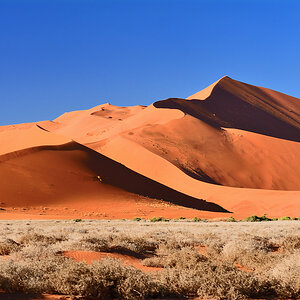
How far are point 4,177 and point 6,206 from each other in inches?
181

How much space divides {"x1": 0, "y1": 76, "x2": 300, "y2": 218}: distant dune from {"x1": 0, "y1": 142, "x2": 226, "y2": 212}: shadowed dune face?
0.08 m

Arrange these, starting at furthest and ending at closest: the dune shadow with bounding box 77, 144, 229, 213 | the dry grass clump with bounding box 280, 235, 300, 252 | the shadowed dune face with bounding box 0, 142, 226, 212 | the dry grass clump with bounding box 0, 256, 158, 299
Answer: the dune shadow with bounding box 77, 144, 229, 213
the shadowed dune face with bounding box 0, 142, 226, 212
the dry grass clump with bounding box 280, 235, 300, 252
the dry grass clump with bounding box 0, 256, 158, 299

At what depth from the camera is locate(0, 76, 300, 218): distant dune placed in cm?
3612

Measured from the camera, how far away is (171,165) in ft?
172

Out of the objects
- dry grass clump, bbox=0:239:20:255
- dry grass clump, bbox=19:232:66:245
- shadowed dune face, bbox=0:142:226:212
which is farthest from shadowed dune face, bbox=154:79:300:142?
dry grass clump, bbox=0:239:20:255

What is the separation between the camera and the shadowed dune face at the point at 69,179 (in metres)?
35.9

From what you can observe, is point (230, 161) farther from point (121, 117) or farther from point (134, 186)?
point (121, 117)

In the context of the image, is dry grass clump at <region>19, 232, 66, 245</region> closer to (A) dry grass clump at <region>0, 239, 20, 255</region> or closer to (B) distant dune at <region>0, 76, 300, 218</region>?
(A) dry grass clump at <region>0, 239, 20, 255</region>

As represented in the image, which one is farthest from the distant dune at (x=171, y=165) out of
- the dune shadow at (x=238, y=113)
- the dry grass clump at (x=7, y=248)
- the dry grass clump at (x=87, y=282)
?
the dry grass clump at (x=87, y=282)

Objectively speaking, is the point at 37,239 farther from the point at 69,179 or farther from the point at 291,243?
the point at 69,179

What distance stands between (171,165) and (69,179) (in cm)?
1701

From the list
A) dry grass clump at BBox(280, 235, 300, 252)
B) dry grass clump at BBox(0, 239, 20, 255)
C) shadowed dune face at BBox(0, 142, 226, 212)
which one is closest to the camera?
dry grass clump at BBox(0, 239, 20, 255)

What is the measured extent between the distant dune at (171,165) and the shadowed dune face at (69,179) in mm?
85

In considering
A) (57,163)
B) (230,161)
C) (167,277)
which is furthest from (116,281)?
(230,161)
